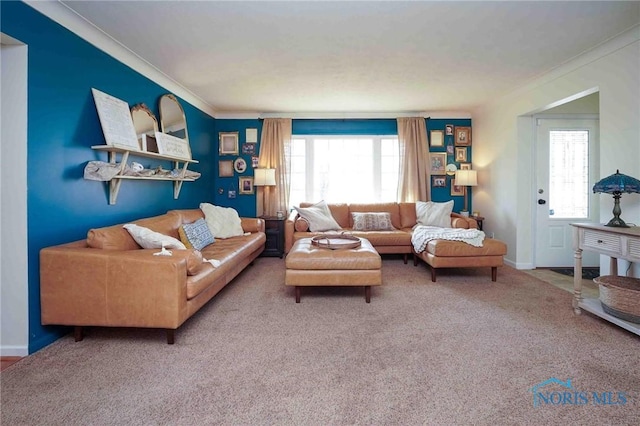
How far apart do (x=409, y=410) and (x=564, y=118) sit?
14.7ft

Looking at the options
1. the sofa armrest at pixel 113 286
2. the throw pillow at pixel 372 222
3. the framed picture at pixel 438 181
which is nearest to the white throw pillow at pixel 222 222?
the throw pillow at pixel 372 222

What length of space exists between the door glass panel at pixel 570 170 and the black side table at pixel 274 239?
3989 millimetres

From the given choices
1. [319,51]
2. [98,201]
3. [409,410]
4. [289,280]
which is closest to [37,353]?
[98,201]

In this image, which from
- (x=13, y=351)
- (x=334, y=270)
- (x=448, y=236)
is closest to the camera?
(x=13, y=351)

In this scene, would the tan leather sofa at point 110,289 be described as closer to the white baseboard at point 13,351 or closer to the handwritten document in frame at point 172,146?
the white baseboard at point 13,351

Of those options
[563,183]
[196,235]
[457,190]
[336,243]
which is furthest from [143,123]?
[563,183]

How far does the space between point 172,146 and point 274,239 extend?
2067 mm

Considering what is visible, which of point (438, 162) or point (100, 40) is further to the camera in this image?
point (438, 162)

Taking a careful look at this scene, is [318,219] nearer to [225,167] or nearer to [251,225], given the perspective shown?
[251,225]

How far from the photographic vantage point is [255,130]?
17.6 ft

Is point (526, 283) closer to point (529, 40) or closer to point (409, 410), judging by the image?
point (529, 40)

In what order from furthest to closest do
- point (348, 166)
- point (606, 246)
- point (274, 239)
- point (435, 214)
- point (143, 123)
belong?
point (348, 166) → point (274, 239) → point (435, 214) → point (143, 123) → point (606, 246)

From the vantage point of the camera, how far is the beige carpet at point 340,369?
1.42 meters

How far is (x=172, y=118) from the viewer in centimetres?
380
